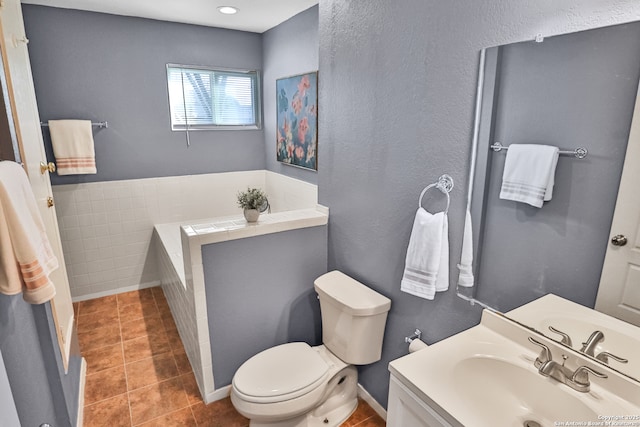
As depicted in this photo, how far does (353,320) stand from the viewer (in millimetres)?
1879

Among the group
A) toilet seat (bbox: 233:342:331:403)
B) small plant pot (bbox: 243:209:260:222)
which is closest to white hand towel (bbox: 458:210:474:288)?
toilet seat (bbox: 233:342:331:403)

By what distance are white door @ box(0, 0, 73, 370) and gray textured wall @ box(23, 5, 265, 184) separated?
1.13 meters

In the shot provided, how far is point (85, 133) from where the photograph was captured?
2.98 meters

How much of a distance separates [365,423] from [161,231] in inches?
93.6

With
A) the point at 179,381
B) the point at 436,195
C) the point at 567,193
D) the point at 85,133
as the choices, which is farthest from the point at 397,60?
the point at 85,133

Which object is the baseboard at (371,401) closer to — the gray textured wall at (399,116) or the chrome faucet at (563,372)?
the gray textured wall at (399,116)

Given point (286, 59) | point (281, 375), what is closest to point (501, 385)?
point (281, 375)

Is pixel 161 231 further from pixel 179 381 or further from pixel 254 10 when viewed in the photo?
pixel 254 10

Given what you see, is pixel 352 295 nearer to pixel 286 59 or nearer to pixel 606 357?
pixel 606 357

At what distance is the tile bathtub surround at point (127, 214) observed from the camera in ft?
10.4

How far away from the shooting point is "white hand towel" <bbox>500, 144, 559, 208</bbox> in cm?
119

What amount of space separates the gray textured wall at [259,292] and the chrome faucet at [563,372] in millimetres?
1360

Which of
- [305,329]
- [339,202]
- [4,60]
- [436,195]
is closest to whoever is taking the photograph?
[4,60]

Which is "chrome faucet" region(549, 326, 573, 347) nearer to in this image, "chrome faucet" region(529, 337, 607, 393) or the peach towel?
"chrome faucet" region(529, 337, 607, 393)
